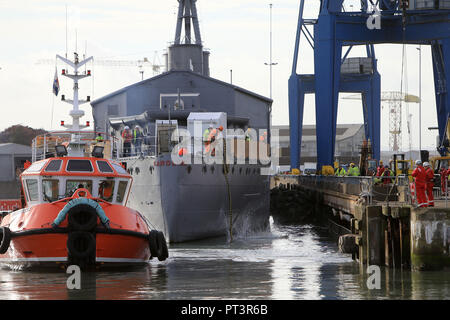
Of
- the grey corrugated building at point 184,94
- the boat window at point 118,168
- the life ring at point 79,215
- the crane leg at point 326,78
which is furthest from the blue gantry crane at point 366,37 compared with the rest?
the life ring at point 79,215

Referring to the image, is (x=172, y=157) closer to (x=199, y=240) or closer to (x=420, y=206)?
(x=199, y=240)

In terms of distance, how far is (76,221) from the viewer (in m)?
19.4

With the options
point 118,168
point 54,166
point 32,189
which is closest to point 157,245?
point 118,168

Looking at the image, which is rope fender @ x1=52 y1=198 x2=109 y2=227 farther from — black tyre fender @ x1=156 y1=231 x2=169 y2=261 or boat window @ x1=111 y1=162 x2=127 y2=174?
boat window @ x1=111 y1=162 x2=127 y2=174

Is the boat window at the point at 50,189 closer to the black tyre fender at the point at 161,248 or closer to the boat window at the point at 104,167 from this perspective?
the boat window at the point at 104,167

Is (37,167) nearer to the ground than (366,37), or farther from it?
nearer to the ground

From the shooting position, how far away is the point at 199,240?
1165 inches

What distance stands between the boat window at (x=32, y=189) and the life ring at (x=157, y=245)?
3370mm

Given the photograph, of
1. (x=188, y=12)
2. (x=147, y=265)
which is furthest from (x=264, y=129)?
(x=147, y=265)

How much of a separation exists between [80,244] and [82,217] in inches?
27.3

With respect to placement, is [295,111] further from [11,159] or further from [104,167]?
[104,167]

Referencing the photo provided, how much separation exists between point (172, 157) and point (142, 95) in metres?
9.44

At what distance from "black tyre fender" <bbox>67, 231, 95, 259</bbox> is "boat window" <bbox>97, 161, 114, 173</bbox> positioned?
2.71 meters
